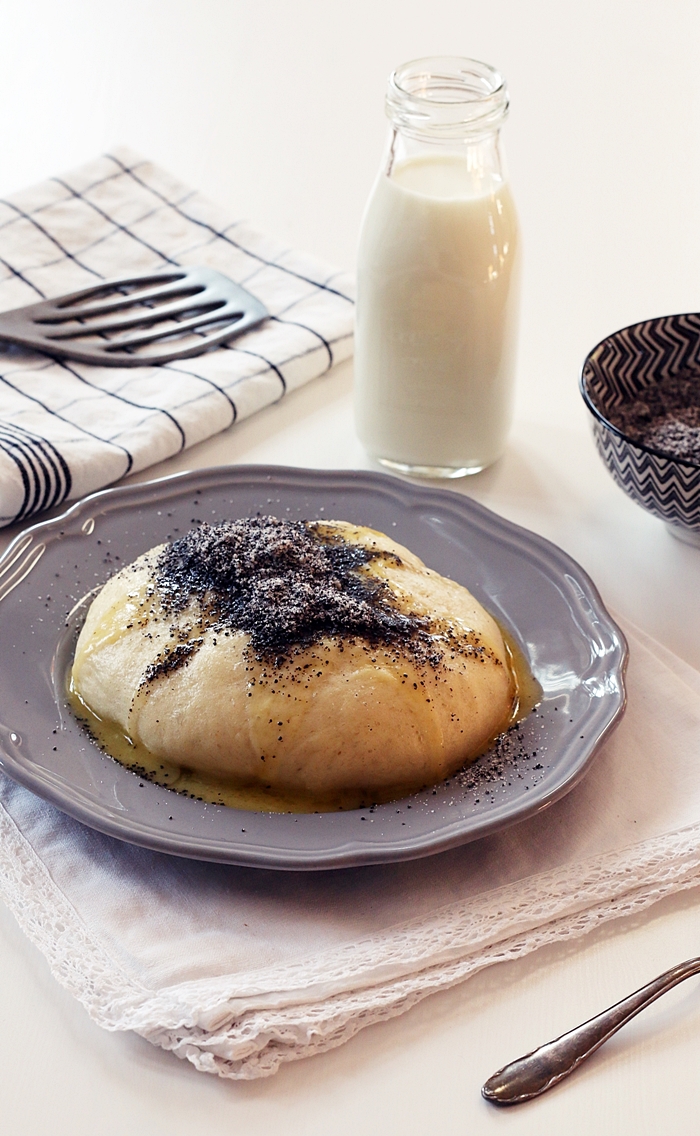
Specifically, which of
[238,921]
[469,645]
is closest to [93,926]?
[238,921]

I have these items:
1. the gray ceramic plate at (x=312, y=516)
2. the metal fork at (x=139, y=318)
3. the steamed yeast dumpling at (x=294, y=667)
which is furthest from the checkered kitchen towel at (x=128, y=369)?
the steamed yeast dumpling at (x=294, y=667)

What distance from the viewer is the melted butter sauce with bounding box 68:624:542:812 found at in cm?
97

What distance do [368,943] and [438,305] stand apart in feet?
2.74

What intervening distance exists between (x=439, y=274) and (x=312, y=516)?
352 mm

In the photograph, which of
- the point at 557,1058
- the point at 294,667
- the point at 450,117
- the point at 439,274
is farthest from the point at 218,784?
the point at 450,117

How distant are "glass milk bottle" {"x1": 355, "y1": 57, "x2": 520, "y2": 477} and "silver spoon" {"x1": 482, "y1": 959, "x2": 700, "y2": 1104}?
0.86 metres

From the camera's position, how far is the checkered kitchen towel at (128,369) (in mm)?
1491

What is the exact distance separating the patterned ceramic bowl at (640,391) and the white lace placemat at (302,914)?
39 centimetres

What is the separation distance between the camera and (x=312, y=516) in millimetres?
1345

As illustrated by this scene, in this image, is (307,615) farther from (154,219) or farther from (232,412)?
(154,219)

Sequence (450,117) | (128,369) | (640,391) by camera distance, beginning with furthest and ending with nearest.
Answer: (128,369), (640,391), (450,117)

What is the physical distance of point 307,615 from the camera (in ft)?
3.41

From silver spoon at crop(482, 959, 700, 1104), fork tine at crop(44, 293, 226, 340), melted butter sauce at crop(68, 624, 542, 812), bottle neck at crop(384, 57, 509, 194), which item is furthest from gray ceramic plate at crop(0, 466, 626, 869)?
fork tine at crop(44, 293, 226, 340)

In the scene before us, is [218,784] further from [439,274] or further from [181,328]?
[181,328]
